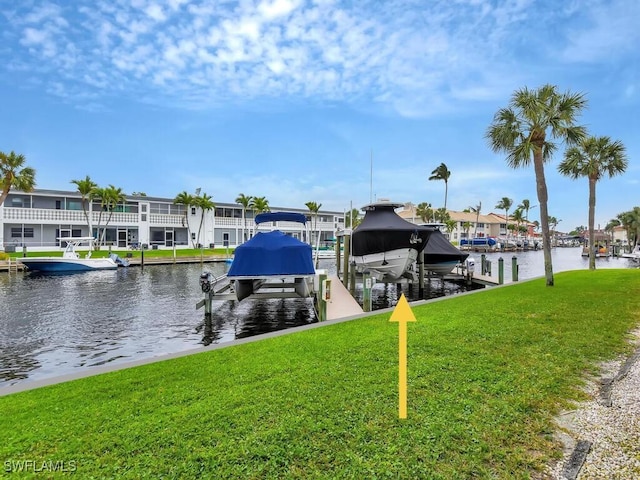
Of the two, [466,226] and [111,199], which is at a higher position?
[111,199]

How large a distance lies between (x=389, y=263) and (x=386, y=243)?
1033 mm

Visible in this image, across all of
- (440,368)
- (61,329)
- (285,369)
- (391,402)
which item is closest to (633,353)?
(440,368)

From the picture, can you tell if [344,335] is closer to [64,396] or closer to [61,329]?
[64,396]

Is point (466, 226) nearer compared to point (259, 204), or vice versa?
point (259, 204)

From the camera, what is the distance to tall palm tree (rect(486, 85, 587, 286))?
48.8ft

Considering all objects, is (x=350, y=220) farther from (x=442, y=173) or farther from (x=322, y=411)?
(x=442, y=173)

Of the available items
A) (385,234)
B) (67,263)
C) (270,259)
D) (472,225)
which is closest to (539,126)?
(385,234)

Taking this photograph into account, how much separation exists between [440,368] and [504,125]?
13.8 metres

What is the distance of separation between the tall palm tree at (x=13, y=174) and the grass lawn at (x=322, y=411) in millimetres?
41031

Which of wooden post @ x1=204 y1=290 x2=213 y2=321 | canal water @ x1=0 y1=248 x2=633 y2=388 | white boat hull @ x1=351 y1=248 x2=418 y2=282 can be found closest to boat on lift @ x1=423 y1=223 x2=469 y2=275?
canal water @ x1=0 y1=248 x2=633 y2=388

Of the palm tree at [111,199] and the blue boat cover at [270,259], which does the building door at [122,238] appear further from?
the blue boat cover at [270,259]

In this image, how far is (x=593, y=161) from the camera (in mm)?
25266

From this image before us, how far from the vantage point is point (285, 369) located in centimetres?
600

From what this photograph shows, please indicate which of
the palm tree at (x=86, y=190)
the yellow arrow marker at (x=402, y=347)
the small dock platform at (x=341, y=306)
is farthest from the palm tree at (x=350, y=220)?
A: the palm tree at (x=86, y=190)
